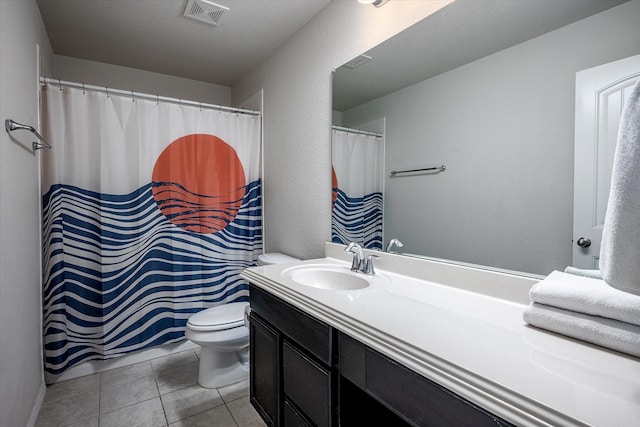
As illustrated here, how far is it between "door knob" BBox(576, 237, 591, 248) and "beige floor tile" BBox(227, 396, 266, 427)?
1657 mm

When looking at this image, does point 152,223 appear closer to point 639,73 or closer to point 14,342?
point 14,342

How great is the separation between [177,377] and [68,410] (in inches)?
22.3

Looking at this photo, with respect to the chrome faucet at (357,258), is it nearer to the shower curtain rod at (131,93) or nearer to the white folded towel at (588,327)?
the white folded towel at (588,327)

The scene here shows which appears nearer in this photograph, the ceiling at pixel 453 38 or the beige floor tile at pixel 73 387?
the ceiling at pixel 453 38

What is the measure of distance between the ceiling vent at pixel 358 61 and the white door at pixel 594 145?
3.17 feet

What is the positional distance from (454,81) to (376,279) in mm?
862

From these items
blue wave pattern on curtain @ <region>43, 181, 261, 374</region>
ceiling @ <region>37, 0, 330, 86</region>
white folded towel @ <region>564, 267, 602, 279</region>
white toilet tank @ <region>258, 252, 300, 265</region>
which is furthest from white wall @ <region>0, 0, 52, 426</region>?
white folded towel @ <region>564, 267, 602, 279</region>

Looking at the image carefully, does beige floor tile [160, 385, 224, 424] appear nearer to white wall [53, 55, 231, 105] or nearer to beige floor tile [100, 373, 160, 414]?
beige floor tile [100, 373, 160, 414]

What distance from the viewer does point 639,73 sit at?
31.4 inches

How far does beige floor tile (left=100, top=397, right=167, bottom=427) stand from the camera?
1.65 meters

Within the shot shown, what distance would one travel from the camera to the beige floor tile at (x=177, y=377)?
1984mm

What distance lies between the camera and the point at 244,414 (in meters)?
1.75

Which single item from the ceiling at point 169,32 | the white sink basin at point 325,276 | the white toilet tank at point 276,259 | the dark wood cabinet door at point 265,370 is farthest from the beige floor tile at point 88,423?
the ceiling at point 169,32

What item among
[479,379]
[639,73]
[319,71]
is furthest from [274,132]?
[479,379]
